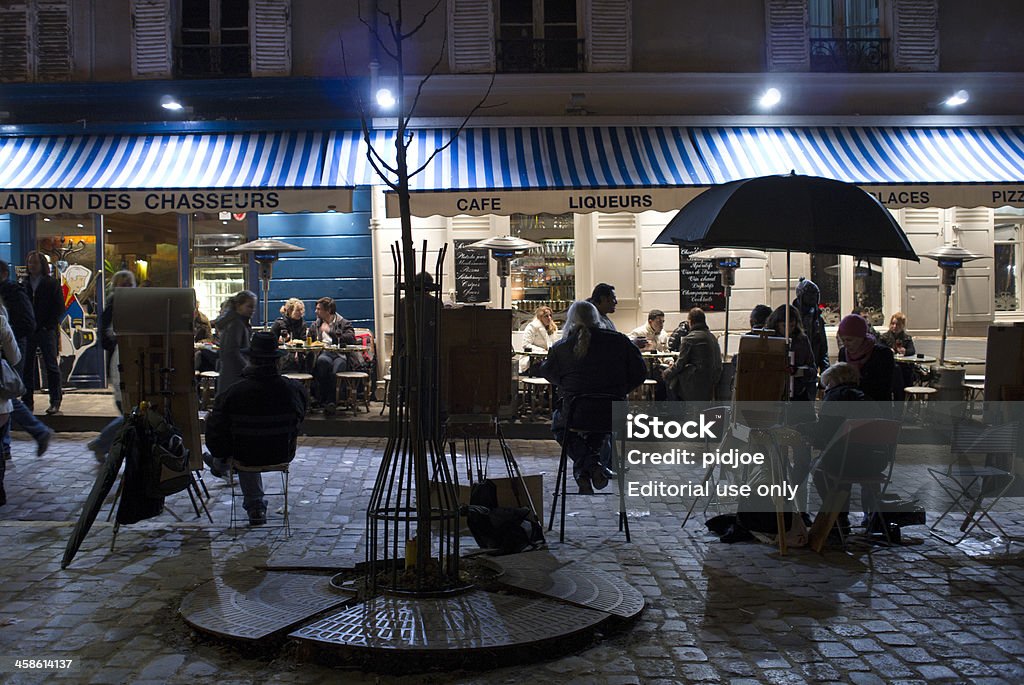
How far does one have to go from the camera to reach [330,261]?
13.5 m

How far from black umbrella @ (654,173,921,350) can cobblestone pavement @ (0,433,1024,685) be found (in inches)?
73.7

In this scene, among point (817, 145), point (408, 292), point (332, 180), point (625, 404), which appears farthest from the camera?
point (817, 145)

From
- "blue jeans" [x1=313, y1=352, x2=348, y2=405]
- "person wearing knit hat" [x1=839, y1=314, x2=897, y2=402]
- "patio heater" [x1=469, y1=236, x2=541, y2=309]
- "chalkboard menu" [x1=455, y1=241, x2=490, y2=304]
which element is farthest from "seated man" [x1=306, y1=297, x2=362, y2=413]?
"person wearing knit hat" [x1=839, y1=314, x2=897, y2=402]

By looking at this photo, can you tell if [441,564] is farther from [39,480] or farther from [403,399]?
[39,480]

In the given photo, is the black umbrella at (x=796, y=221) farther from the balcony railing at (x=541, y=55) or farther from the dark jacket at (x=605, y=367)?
the balcony railing at (x=541, y=55)

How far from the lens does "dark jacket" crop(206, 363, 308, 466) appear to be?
677 centimetres

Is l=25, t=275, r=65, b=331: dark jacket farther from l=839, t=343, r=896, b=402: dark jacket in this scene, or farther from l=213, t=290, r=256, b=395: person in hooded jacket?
l=839, t=343, r=896, b=402: dark jacket

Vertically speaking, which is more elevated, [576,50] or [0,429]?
[576,50]

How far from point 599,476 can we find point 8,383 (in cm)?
428

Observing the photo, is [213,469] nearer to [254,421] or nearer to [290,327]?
[254,421]

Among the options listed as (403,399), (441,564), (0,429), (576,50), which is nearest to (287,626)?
(441,564)

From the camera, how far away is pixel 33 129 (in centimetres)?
1302

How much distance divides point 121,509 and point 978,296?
11.7m

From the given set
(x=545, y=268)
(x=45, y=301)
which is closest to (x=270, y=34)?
(x=45, y=301)
